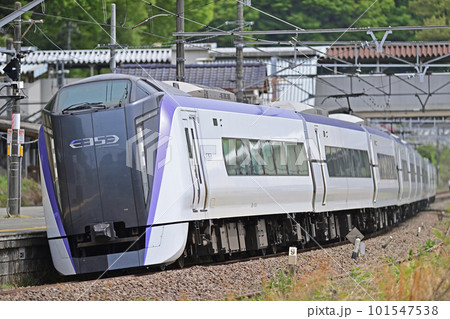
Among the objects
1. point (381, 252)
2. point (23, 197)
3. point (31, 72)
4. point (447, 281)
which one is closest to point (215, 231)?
point (381, 252)

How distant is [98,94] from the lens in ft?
45.8

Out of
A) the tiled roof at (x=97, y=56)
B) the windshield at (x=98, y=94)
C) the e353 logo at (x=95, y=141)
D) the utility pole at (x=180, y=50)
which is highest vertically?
the tiled roof at (x=97, y=56)

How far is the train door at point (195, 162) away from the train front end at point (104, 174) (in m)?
0.76

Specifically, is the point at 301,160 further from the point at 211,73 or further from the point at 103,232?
the point at 211,73

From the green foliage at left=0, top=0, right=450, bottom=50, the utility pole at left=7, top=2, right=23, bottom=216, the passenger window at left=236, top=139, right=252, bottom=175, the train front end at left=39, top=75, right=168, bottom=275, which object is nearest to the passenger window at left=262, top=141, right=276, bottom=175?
the passenger window at left=236, top=139, right=252, bottom=175

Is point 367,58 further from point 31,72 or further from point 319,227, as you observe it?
point 319,227

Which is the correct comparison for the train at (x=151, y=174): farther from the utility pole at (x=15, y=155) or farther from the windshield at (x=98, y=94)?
the utility pole at (x=15, y=155)

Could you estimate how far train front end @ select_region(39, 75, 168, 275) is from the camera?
13438mm

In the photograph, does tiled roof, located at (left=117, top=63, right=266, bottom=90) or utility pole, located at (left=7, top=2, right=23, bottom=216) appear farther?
tiled roof, located at (left=117, top=63, right=266, bottom=90)

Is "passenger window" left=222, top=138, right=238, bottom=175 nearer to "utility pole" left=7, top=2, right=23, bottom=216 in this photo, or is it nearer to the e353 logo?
the e353 logo

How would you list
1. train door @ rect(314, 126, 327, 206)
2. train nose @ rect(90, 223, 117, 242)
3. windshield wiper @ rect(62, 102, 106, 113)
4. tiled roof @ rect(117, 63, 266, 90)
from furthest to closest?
tiled roof @ rect(117, 63, 266, 90), train door @ rect(314, 126, 327, 206), windshield wiper @ rect(62, 102, 106, 113), train nose @ rect(90, 223, 117, 242)

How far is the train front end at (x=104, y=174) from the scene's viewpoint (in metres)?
13.4

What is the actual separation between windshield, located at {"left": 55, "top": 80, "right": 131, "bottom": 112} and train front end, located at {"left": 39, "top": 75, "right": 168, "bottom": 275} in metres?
0.02
